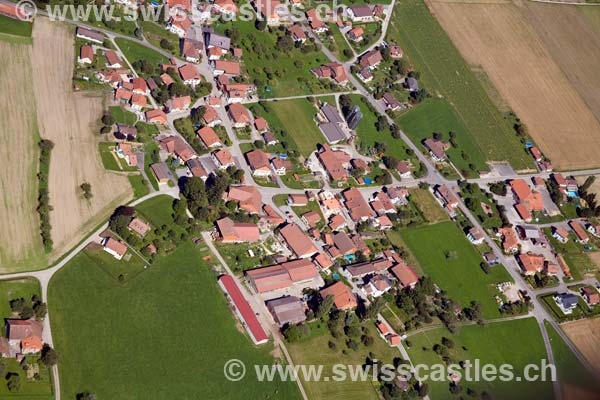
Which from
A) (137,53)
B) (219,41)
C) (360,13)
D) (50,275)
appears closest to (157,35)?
(137,53)

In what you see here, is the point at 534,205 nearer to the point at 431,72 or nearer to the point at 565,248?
the point at 565,248

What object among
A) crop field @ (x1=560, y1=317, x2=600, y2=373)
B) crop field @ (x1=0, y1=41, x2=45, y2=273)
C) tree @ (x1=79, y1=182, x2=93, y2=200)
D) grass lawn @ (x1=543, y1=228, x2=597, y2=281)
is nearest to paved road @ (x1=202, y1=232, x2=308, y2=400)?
tree @ (x1=79, y1=182, x2=93, y2=200)

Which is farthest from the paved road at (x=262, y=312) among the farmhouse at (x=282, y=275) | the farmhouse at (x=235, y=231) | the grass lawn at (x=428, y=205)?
the grass lawn at (x=428, y=205)

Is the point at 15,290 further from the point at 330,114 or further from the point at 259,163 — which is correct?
the point at 330,114

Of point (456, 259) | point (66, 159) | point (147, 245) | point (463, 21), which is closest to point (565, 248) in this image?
point (456, 259)

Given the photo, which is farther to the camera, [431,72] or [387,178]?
[431,72]

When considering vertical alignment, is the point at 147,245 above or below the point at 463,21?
below
